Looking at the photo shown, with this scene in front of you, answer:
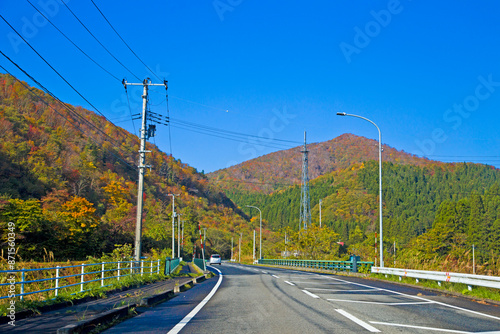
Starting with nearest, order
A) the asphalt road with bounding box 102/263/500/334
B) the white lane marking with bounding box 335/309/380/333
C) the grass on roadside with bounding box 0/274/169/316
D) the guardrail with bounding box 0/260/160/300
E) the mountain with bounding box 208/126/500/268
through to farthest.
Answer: the white lane marking with bounding box 335/309/380/333 < the asphalt road with bounding box 102/263/500/334 < the grass on roadside with bounding box 0/274/169/316 < the guardrail with bounding box 0/260/160/300 < the mountain with bounding box 208/126/500/268

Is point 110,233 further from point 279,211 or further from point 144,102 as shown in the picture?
point 279,211

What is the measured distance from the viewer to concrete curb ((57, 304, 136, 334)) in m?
6.41

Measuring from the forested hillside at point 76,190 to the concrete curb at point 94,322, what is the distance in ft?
21.9

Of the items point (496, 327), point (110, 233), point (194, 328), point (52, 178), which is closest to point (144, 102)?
point (194, 328)

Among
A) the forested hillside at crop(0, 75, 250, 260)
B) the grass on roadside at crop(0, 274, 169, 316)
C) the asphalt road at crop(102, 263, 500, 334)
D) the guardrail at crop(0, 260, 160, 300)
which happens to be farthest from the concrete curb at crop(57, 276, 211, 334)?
the forested hillside at crop(0, 75, 250, 260)

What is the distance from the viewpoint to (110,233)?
55.9 m

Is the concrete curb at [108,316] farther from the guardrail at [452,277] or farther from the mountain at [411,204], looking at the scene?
the mountain at [411,204]

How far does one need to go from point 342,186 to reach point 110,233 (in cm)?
14069

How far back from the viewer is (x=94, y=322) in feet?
24.7

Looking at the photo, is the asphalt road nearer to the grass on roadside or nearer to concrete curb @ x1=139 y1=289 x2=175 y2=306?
concrete curb @ x1=139 y1=289 x2=175 y2=306

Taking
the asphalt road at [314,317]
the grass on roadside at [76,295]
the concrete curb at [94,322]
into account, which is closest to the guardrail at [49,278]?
the grass on roadside at [76,295]

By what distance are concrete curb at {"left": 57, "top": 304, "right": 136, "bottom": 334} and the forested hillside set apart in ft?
21.9

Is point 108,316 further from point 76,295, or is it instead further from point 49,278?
point 76,295

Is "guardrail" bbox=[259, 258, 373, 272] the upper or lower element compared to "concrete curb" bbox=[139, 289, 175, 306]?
lower
